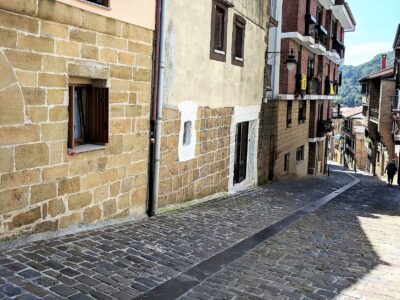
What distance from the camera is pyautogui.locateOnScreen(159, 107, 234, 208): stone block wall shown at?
8.53m

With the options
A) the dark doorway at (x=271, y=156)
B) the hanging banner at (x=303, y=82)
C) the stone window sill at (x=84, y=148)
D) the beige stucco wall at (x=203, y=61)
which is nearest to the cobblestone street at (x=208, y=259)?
the stone window sill at (x=84, y=148)

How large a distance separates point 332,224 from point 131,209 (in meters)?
4.62

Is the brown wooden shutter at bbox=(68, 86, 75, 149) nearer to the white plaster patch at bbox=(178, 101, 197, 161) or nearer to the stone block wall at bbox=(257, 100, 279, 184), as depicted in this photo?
the white plaster patch at bbox=(178, 101, 197, 161)

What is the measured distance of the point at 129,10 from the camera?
6961mm

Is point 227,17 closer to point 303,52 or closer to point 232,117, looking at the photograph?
point 232,117

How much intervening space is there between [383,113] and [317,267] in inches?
1245

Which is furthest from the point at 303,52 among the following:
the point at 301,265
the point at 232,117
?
the point at 301,265

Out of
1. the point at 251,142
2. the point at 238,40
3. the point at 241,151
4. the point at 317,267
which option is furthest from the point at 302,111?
the point at 317,267

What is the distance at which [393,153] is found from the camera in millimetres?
32594

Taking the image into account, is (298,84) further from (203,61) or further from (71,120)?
(71,120)

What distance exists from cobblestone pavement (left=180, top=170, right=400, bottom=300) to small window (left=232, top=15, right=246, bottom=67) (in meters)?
4.93

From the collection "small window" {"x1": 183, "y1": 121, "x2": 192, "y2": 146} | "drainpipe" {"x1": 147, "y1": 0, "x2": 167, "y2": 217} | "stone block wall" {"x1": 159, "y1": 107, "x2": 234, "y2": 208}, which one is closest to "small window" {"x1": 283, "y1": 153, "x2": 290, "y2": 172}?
"stone block wall" {"x1": 159, "y1": 107, "x2": 234, "y2": 208}

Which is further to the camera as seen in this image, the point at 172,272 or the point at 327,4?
the point at 327,4

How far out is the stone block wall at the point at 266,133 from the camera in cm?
1506
